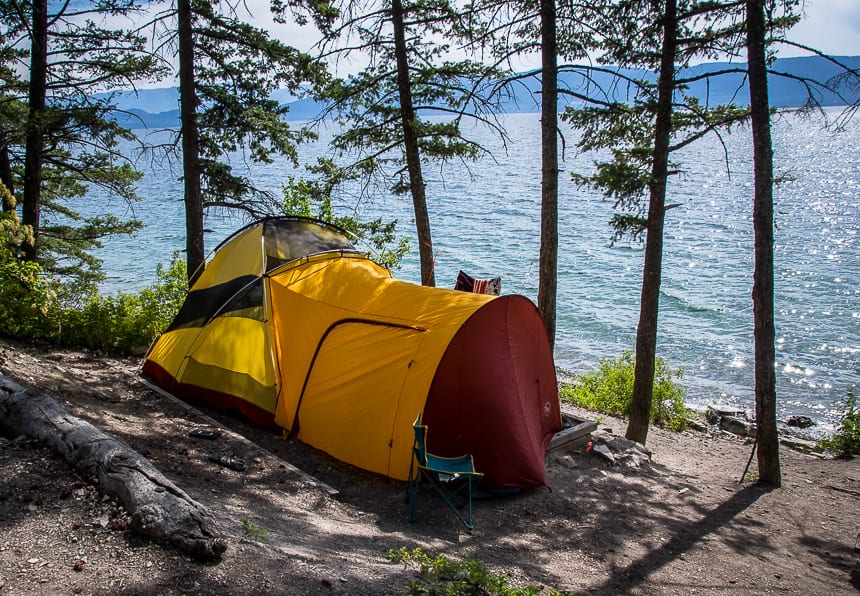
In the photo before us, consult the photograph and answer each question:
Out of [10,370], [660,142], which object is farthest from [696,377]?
[10,370]

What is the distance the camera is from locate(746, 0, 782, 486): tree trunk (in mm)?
8312

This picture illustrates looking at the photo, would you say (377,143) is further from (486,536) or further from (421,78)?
(486,536)

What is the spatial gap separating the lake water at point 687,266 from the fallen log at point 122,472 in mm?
5719

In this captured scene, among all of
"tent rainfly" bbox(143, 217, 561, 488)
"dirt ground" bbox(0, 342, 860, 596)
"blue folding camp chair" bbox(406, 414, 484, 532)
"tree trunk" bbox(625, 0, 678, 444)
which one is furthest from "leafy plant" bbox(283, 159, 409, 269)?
"blue folding camp chair" bbox(406, 414, 484, 532)

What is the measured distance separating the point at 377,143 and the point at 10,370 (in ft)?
23.7

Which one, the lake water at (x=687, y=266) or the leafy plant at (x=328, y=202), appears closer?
the leafy plant at (x=328, y=202)

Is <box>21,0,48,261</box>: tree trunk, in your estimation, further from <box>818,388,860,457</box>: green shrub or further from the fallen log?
<box>818,388,860,457</box>: green shrub

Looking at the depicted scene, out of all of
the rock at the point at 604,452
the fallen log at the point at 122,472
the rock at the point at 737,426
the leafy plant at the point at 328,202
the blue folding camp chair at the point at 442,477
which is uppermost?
the leafy plant at the point at 328,202

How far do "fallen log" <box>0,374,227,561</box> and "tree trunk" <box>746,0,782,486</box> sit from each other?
7415 mm

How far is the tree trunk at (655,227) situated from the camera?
937cm

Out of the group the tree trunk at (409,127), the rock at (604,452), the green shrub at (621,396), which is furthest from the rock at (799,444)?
the tree trunk at (409,127)

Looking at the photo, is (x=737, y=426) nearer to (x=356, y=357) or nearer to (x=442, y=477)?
(x=442, y=477)

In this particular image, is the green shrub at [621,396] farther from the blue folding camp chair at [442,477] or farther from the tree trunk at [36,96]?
the tree trunk at [36,96]

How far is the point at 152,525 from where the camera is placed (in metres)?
3.96
